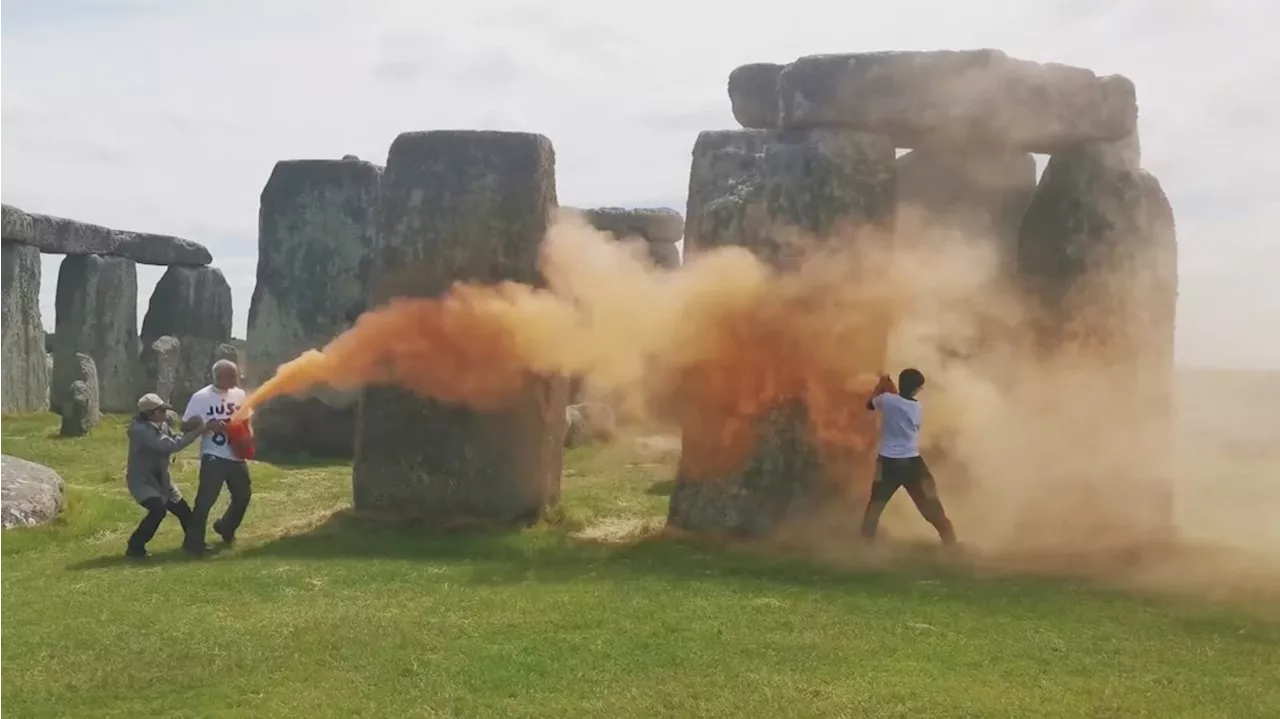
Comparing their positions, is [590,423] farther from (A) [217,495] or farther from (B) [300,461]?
(A) [217,495]

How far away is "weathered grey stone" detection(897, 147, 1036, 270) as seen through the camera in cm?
1420

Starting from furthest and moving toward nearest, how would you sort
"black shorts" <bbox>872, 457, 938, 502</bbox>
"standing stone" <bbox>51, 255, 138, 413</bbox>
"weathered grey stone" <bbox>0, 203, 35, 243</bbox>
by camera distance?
1. "standing stone" <bbox>51, 255, 138, 413</bbox>
2. "weathered grey stone" <bbox>0, 203, 35, 243</bbox>
3. "black shorts" <bbox>872, 457, 938, 502</bbox>

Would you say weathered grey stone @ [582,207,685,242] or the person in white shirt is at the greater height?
weathered grey stone @ [582,207,685,242]

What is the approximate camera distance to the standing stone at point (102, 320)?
26.9 meters

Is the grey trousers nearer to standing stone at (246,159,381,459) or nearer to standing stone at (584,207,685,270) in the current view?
standing stone at (246,159,381,459)

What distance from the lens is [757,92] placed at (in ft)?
56.3

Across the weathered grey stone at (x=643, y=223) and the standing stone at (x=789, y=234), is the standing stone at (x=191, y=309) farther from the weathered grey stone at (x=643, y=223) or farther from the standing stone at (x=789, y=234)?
the standing stone at (x=789, y=234)

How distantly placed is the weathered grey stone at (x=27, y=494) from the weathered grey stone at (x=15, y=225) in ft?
41.2

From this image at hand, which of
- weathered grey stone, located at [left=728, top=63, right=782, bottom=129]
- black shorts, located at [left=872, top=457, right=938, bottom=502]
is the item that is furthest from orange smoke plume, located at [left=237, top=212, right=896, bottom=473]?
weathered grey stone, located at [left=728, top=63, right=782, bottom=129]

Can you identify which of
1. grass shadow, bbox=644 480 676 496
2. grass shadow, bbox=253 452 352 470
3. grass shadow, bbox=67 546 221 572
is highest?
grass shadow, bbox=644 480 676 496

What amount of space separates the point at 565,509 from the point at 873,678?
609 centimetres

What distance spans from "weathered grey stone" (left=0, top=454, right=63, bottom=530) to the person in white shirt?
682 centimetres

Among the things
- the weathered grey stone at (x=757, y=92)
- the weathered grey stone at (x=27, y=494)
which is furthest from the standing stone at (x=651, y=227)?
the weathered grey stone at (x=27, y=494)

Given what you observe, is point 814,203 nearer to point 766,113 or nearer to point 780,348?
point 780,348
